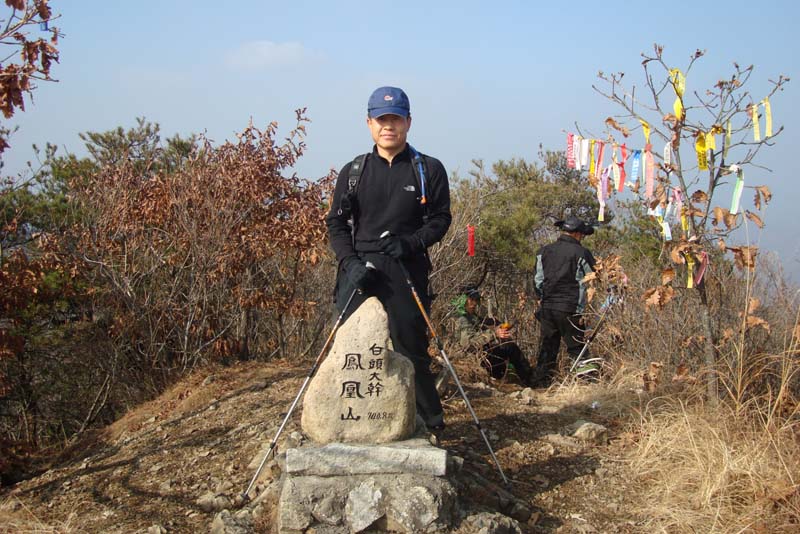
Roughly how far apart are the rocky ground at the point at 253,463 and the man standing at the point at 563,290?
3.22ft

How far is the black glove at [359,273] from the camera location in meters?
4.39

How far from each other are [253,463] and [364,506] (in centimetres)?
132

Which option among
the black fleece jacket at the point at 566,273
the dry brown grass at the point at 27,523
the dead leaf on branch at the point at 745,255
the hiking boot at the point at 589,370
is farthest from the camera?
the black fleece jacket at the point at 566,273

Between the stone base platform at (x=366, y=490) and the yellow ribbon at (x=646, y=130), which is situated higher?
the yellow ribbon at (x=646, y=130)

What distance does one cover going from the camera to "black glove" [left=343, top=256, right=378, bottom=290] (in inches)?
173

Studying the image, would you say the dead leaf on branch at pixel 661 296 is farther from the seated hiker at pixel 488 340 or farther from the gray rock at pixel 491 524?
the seated hiker at pixel 488 340

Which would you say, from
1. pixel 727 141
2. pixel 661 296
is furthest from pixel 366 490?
pixel 727 141

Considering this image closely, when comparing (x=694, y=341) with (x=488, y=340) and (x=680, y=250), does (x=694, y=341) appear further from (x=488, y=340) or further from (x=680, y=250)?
(x=488, y=340)

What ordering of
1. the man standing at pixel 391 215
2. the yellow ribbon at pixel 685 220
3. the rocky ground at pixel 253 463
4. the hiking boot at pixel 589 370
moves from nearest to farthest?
1. the rocky ground at pixel 253 463
2. the man standing at pixel 391 215
3. the yellow ribbon at pixel 685 220
4. the hiking boot at pixel 589 370

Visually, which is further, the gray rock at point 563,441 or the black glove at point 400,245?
the gray rock at point 563,441

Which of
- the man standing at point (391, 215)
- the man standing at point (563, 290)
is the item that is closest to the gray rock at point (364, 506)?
the man standing at point (391, 215)

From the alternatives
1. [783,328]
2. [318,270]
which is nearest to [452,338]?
[318,270]

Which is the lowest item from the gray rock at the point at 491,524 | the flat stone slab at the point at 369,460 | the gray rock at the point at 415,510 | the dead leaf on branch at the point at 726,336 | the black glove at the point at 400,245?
the gray rock at the point at 491,524

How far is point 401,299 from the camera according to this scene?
4641 mm
